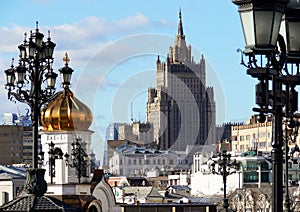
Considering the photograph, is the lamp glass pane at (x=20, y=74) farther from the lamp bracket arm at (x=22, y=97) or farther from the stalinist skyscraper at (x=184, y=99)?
the stalinist skyscraper at (x=184, y=99)

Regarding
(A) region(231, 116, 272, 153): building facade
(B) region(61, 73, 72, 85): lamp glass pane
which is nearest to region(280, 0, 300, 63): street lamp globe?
(B) region(61, 73, 72, 85): lamp glass pane

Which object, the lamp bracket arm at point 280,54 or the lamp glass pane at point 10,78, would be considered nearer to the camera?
the lamp bracket arm at point 280,54

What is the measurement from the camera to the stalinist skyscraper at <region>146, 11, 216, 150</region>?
6959 inches

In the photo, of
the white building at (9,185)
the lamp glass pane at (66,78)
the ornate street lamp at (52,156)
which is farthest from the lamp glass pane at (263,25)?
the white building at (9,185)

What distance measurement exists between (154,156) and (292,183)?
59117 millimetres

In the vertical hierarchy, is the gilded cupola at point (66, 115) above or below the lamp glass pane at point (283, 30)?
below

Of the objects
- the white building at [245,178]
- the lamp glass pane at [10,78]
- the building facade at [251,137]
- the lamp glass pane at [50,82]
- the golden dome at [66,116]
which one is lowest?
the white building at [245,178]

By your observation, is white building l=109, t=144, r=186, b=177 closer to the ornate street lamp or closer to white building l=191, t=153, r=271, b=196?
white building l=191, t=153, r=271, b=196

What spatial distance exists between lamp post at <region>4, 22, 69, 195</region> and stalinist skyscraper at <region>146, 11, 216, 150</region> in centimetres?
14589

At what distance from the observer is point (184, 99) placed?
196 m

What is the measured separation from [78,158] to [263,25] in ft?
108

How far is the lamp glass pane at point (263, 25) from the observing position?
10.4 meters

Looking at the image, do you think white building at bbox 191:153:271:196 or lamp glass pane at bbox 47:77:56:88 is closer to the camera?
lamp glass pane at bbox 47:77:56:88

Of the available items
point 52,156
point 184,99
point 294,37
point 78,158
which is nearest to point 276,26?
point 294,37
